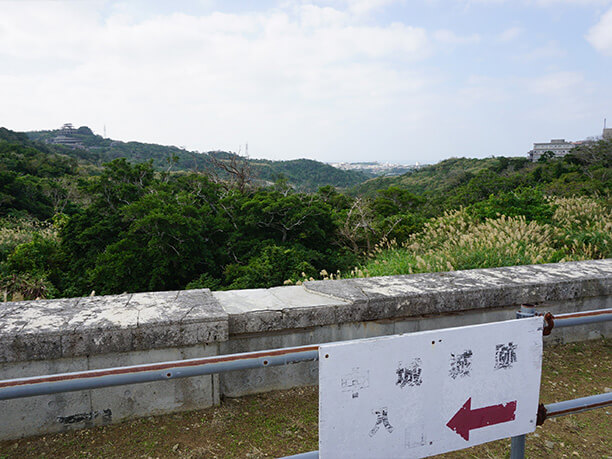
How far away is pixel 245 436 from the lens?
265 centimetres

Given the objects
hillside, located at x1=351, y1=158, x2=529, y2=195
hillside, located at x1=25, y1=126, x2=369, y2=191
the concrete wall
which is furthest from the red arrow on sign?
hillside, located at x1=25, y1=126, x2=369, y2=191

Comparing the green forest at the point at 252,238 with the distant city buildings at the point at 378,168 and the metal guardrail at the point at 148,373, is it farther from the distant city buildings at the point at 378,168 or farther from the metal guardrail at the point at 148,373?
the distant city buildings at the point at 378,168

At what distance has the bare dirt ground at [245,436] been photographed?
97.4 inches

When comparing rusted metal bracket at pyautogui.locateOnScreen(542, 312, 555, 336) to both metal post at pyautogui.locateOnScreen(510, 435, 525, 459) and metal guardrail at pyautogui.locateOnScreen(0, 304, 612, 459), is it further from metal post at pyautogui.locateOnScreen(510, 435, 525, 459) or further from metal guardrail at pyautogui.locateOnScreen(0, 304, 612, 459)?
metal guardrail at pyautogui.locateOnScreen(0, 304, 612, 459)

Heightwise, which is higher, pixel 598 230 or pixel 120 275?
pixel 598 230

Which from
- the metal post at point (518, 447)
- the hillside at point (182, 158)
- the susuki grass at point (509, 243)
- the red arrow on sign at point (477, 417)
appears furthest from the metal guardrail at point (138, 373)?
the hillside at point (182, 158)

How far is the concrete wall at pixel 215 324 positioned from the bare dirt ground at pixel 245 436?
0.27 ft

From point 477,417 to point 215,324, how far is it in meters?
1.60

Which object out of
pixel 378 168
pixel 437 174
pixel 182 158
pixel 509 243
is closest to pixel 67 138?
pixel 182 158

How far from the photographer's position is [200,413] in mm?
2820

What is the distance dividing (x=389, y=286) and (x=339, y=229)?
711cm

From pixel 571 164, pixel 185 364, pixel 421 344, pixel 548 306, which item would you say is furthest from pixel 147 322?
pixel 571 164

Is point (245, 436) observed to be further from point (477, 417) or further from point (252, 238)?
point (252, 238)

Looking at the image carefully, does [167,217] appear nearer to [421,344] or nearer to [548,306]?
[548,306]
